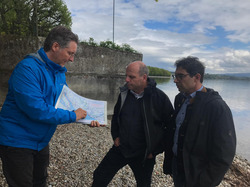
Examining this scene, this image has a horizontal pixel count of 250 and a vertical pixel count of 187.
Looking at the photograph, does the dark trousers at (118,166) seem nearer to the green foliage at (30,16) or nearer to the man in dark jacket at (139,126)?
the man in dark jacket at (139,126)

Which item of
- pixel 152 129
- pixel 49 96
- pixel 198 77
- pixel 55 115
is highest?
pixel 198 77

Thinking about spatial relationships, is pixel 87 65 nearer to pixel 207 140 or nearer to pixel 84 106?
pixel 84 106

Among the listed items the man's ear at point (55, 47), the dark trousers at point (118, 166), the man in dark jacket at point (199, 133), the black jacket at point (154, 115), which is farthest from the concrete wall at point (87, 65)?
the man in dark jacket at point (199, 133)

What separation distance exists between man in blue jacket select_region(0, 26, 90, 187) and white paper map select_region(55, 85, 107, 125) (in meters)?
0.11

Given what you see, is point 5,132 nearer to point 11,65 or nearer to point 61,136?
point 61,136

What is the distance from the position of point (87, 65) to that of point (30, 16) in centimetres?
1015

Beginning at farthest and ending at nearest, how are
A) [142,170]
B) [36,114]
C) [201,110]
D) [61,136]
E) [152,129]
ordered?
[61,136]
[142,170]
[152,129]
[201,110]
[36,114]

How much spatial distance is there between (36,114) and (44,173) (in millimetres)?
1013

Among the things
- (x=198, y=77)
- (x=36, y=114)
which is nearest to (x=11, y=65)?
(x=36, y=114)

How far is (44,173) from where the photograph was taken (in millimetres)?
2160

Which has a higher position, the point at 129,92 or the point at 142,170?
the point at 129,92

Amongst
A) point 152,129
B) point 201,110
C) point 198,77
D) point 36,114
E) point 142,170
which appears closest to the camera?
point 36,114

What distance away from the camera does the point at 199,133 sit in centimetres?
180

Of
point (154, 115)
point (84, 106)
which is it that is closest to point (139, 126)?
point (154, 115)
